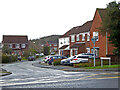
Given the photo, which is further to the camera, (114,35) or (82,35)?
(82,35)

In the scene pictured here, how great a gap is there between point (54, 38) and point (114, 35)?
3696 inches

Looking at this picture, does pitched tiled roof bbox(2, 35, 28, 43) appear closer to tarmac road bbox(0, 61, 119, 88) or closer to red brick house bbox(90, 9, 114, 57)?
red brick house bbox(90, 9, 114, 57)

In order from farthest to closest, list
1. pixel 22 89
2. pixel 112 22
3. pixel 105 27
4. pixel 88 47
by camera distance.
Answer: pixel 88 47 → pixel 105 27 → pixel 112 22 → pixel 22 89

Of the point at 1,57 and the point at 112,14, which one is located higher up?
the point at 112,14

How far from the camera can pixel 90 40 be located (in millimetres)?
43125

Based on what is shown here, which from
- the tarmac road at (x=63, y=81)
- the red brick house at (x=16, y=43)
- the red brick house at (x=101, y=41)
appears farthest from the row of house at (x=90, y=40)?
the red brick house at (x=16, y=43)

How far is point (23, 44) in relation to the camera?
8912 centimetres

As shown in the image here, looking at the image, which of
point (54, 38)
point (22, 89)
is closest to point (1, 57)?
point (22, 89)

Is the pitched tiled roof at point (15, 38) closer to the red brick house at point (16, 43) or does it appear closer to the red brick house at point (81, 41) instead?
the red brick house at point (16, 43)

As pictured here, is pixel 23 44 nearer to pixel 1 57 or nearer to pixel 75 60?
pixel 1 57

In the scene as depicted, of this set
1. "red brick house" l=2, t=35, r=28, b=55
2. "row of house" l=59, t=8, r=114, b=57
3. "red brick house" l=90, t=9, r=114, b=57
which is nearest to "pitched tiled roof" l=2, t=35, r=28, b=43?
"red brick house" l=2, t=35, r=28, b=55

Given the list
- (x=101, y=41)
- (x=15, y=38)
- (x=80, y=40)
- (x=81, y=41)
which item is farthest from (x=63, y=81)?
(x=15, y=38)

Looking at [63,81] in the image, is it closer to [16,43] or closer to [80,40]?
[80,40]

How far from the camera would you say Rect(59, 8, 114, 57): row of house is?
3800 centimetres
